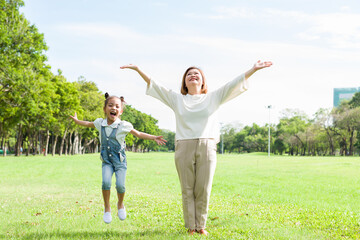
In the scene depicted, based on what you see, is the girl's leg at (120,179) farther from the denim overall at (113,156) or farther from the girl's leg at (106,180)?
the girl's leg at (106,180)

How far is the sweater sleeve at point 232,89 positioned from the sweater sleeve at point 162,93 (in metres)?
0.72

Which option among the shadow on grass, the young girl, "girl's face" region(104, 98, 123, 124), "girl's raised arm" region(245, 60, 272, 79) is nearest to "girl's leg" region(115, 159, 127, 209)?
the young girl

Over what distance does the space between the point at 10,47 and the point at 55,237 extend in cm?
2579

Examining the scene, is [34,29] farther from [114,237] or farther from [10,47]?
[114,237]

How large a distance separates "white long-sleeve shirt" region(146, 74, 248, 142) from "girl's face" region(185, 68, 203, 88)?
0.62 feet

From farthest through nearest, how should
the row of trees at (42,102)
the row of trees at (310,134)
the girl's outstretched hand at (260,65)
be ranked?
1. the row of trees at (310,134)
2. the row of trees at (42,102)
3. the girl's outstretched hand at (260,65)

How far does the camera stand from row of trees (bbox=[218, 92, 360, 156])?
79469mm

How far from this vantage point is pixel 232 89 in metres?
5.47

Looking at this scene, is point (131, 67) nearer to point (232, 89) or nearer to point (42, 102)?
point (232, 89)

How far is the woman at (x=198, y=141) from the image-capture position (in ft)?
17.6

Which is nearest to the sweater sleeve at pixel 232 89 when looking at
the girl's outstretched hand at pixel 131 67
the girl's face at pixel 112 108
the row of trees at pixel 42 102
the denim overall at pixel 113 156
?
the girl's outstretched hand at pixel 131 67

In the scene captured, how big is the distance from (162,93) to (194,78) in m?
0.60

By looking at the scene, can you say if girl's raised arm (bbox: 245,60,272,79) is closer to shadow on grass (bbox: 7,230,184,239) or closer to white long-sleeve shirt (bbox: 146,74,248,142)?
white long-sleeve shirt (bbox: 146,74,248,142)

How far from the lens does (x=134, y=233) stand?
18.0 feet
